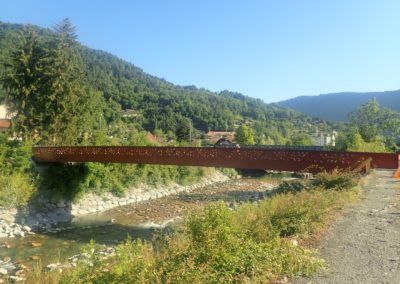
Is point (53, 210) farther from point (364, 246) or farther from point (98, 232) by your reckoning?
point (364, 246)

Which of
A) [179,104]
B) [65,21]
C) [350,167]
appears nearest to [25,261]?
[350,167]

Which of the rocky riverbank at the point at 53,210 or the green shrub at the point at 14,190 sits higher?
the green shrub at the point at 14,190

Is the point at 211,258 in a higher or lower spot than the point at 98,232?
higher

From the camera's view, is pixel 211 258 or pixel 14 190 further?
pixel 14 190

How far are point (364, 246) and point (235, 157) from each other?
13501 millimetres

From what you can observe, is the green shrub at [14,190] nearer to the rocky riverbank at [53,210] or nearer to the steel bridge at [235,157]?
the rocky riverbank at [53,210]

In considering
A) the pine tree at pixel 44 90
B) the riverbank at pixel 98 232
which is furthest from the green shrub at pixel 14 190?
the pine tree at pixel 44 90

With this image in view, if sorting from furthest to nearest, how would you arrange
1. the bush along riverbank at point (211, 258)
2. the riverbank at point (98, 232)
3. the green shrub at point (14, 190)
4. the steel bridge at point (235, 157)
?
the green shrub at point (14, 190) < the steel bridge at point (235, 157) < the riverbank at point (98, 232) < the bush along riverbank at point (211, 258)

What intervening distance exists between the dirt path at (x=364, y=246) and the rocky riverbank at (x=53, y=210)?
16.7 metres

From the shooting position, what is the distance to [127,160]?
2638 cm

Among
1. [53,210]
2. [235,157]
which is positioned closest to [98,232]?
[53,210]

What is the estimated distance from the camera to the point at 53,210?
1005 inches

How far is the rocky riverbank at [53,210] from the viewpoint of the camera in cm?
2134

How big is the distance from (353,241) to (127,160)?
19681 millimetres
